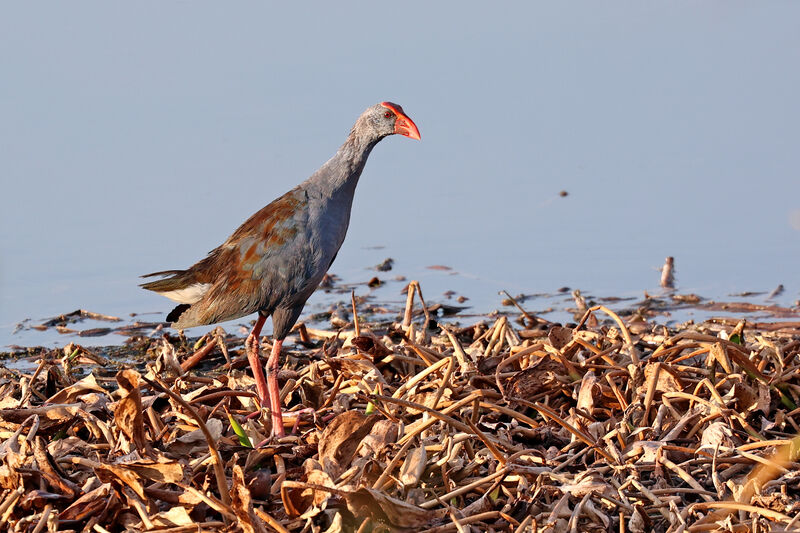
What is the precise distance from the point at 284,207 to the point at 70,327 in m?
2.63

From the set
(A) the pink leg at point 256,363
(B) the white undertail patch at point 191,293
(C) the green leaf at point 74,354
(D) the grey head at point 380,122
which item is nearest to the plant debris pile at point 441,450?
(A) the pink leg at point 256,363

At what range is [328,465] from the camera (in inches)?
101

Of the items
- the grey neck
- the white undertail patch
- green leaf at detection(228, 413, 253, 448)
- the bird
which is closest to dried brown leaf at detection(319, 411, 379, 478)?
green leaf at detection(228, 413, 253, 448)

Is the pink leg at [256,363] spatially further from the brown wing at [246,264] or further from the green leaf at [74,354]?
the green leaf at [74,354]

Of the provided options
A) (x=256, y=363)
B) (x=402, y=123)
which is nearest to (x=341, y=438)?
(x=256, y=363)

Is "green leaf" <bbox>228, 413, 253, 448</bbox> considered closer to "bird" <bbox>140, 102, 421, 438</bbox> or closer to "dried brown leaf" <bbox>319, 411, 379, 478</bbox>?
"dried brown leaf" <bbox>319, 411, 379, 478</bbox>

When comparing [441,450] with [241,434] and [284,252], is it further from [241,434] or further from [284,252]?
[284,252]

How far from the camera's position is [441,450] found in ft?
8.80

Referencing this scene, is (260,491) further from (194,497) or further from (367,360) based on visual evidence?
(367,360)

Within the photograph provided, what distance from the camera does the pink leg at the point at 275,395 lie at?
10.4ft

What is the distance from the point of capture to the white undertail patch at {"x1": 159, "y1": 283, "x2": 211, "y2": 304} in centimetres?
473

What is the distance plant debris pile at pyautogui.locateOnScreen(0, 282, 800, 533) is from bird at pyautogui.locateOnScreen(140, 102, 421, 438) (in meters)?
0.92

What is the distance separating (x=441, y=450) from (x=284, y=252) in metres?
1.95

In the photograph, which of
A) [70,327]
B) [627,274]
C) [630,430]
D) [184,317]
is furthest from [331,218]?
[627,274]
